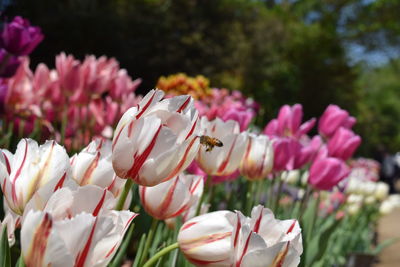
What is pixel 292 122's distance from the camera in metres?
1.77

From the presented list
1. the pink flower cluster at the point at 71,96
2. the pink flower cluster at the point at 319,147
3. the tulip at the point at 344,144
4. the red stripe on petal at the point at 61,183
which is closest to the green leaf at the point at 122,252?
the red stripe on petal at the point at 61,183

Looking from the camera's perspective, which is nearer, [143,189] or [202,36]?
[143,189]

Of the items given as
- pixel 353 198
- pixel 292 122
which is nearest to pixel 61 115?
pixel 292 122

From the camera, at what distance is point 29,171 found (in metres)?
0.70

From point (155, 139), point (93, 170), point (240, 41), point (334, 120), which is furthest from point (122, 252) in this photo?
point (240, 41)

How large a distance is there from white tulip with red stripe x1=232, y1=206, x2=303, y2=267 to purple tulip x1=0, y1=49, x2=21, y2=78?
147cm

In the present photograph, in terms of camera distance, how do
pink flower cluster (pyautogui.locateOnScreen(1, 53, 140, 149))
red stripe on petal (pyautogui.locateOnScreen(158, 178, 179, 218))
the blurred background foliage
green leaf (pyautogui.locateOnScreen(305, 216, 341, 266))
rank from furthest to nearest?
the blurred background foliage → pink flower cluster (pyautogui.locateOnScreen(1, 53, 140, 149)) → green leaf (pyautogui.locateOnScreen(305, 216, 341, 266)) → red stripe on petal (pyautogui.locateOnScreen(158, 178, 179, 218))

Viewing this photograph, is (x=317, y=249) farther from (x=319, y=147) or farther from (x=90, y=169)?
(x=90, y=169)

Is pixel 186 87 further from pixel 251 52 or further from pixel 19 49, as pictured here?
pixel 251 52

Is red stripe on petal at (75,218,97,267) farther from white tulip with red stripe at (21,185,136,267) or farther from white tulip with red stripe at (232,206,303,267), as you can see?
white tulip with red stripe at (232,206,303,267)

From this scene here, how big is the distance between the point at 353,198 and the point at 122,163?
4.09 meters

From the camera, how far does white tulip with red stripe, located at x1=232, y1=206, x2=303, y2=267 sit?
0.63 m

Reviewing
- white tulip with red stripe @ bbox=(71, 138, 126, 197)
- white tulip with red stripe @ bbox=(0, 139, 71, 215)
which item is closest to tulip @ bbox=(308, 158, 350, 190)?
white tulip with red stripe @ bbox=(71, 138, 126, 197)

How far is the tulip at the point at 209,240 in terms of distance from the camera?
0.67 metres
